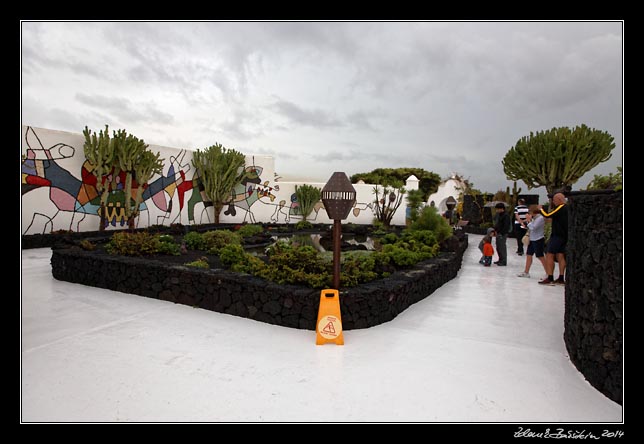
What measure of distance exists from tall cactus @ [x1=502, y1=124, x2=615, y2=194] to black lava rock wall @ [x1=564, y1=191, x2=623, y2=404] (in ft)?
47.7

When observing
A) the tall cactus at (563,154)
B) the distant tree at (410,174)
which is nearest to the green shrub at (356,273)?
the tall cactus at (563,154)

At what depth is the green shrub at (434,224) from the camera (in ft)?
34.2

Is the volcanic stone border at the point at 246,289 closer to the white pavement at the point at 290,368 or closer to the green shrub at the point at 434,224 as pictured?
the white pavement at the point at 290,368

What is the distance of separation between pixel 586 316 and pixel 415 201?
11.0m

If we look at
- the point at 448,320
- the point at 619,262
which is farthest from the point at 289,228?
the point at 619,262

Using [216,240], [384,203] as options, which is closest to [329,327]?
[216,240]

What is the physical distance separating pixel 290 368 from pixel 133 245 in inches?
218

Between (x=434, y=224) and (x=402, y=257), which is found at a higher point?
(x=434, y=224)

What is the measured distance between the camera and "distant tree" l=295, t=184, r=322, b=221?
20844 millimetres

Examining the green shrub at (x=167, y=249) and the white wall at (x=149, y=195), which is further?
the white wall at (x=149, y=195)

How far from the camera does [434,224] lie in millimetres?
10633

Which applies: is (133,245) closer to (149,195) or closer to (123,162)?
(123,162)

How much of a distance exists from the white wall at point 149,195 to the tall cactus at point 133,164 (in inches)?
17.4

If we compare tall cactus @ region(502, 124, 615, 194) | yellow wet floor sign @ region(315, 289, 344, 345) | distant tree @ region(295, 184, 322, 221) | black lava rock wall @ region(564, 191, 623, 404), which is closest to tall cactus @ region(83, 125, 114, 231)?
distant tree @ region(295, 184, 322, 221)
